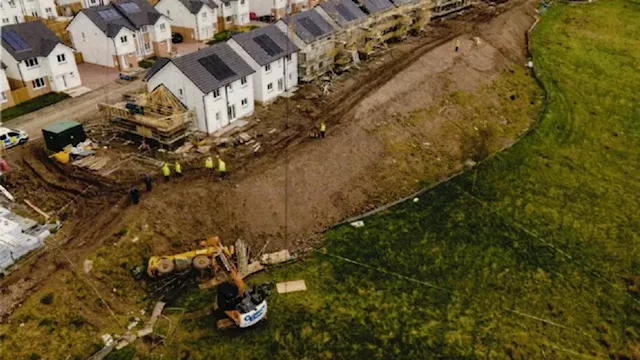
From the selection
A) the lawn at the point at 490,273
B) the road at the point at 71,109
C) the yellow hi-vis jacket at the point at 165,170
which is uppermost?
the road at the point at 71,109

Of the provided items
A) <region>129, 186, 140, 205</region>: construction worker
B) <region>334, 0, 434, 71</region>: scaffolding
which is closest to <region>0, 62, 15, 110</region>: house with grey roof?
<region>129, 186, 140, 205</region>: construction worker

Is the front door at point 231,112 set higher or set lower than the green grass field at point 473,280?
higher

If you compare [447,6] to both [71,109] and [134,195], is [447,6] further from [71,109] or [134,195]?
[134,195]

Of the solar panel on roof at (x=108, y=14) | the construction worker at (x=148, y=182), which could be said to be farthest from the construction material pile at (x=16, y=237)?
the solar panel on roof at (x=108, y=14)

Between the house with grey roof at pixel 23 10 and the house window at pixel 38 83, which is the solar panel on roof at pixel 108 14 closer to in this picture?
the house window at pixel 38 83

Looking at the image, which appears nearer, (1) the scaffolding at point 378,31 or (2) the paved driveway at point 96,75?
(2) the paved driveway at point 96,75

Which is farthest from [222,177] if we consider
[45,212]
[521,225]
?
[521,225]

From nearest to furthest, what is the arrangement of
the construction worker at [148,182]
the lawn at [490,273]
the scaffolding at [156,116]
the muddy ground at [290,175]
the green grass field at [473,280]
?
1. the green grass field at [473,280]
2. the lawn at [490,273]
3. the muddy ground at [290,175]
4. the construction worker at [148,182]
5. the scaffolding at [156,116]

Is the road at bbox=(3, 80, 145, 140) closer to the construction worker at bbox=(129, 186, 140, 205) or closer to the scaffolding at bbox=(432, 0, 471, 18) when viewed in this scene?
the construction worker at bbox=(129, 186, 140, 205)

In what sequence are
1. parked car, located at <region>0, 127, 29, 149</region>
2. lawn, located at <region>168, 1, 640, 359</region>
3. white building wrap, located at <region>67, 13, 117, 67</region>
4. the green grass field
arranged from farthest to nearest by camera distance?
white building wrap, located at <region>67, 13, 117, 67</region> < parked car, located at <region>0, 127, 29, 149</region> < lawn, located at <region>168, 1, 640, 359</region> < the green grass field
